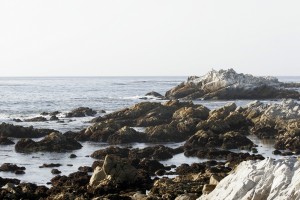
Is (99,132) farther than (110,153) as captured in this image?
Yes

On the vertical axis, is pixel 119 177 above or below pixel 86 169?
above

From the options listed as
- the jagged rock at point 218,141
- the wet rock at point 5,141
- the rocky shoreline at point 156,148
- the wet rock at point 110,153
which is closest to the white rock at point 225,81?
the rocky shoreline at point 156,148

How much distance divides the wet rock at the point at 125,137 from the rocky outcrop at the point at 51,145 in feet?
12.1

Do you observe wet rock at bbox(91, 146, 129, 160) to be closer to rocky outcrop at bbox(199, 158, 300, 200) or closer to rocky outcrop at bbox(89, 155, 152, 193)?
Answer: rocky outcrop at bbox(89, 155, 152, 193)

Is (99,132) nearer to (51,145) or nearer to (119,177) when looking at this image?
(51,145)

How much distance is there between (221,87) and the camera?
106 metres

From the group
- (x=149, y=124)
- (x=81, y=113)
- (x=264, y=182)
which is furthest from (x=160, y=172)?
(x=81, y=113)

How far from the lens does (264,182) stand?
620 inches

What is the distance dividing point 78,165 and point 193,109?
25226 millimetres

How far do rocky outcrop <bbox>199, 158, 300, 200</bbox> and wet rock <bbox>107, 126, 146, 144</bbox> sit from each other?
95.3 feet

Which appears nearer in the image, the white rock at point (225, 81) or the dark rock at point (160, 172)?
the dark rock at point (160, 172)

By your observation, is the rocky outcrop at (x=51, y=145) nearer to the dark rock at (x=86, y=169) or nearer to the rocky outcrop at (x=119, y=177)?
the dark rock at (x=86, y=169)

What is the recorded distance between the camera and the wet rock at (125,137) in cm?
4606

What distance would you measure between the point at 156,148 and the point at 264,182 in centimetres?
2338
